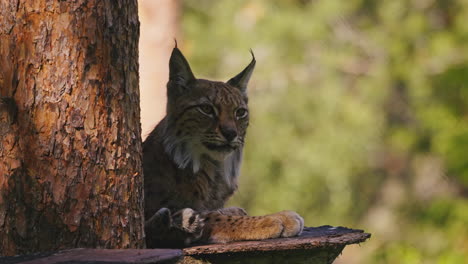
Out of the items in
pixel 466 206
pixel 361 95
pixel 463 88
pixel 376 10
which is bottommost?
pixel 466 206

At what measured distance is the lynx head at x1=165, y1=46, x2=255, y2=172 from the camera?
4957 millimetres

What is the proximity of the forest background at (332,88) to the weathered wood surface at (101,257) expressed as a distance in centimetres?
856

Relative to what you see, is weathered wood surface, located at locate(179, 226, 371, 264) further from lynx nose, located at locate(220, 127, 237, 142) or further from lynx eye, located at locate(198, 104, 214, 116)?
lynx eye, located at locate(198, 104, 214, 116)

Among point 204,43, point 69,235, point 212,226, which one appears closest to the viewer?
point 69,235

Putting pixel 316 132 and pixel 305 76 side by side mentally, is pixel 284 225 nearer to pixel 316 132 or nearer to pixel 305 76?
pixel 316 132

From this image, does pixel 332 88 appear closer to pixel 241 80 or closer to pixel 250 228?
pixel 241 80

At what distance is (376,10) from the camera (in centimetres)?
1781

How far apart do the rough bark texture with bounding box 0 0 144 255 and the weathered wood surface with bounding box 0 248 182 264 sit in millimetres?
327

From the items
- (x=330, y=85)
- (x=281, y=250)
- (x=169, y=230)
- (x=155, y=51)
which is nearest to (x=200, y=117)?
(x=169, y=230)

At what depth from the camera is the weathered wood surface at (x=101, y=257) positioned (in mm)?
3010

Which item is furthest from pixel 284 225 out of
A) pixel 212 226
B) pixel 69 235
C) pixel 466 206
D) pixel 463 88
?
pixel 466 206

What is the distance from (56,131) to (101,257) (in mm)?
733

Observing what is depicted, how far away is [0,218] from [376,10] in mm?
15113

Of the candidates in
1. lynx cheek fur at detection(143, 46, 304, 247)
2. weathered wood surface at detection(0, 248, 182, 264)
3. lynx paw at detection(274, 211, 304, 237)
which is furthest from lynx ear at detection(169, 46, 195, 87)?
weathered wood surface at detection(0, 248, 182, 264)
